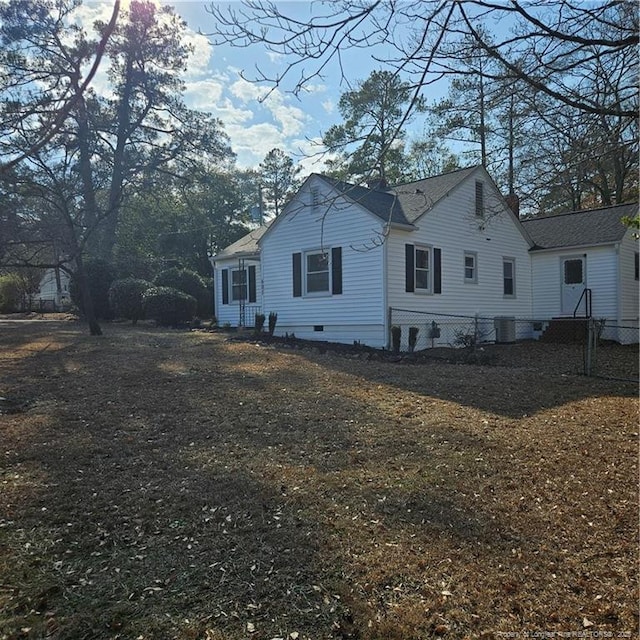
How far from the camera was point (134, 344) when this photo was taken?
40.4 ft

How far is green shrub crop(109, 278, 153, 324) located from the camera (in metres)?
20.2

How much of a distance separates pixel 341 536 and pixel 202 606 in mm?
995

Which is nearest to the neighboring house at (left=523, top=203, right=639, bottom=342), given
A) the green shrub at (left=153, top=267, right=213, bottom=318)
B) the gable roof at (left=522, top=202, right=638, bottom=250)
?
the gable roof at (left=522, top=202, right=638, bottom=250)

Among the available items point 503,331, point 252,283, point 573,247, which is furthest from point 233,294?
point 573,247

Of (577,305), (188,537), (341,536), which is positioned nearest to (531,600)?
(341,536)

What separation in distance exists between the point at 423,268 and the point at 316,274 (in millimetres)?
3074

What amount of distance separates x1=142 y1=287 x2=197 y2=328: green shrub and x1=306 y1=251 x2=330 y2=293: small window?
6529 millimetres

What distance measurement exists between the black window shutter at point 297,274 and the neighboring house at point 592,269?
8503 mm

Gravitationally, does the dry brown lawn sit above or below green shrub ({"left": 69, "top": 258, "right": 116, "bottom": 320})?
below

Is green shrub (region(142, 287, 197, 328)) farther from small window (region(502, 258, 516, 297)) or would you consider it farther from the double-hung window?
small window (region(502, 258, 516, 297))

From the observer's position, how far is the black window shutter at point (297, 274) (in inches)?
606

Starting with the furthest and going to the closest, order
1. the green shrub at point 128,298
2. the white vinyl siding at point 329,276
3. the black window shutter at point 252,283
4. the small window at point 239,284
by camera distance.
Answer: the green shrub at point 128,298
the small window at point 239,284
the black window shutter at point 252,283
the white vinyl siding at point 329,276

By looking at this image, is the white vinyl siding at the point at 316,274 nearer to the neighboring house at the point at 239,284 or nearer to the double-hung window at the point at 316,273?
the double-hung window at the point at 316,273

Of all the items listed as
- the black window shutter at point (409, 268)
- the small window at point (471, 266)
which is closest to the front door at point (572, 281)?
the small window at point (471, 266)
